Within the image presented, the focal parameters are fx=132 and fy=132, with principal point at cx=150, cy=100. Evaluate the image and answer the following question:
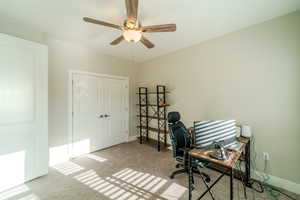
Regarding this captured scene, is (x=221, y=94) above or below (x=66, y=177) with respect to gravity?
above

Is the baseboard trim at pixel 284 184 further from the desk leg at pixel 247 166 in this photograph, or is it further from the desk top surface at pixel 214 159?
the desk top surface at pixel 214 159

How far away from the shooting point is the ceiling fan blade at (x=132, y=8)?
1.41 metres

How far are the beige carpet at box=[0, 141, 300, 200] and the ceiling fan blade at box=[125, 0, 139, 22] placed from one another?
7.85 feet

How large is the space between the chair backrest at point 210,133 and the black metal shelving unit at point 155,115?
1.94 metres

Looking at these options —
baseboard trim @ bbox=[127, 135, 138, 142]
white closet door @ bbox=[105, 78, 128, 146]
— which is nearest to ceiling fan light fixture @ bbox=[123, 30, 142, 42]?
white closet door @ bbox=[105, 78, 128, 146]

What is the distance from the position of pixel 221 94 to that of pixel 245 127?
2.47 feet

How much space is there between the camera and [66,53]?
2998 millimetres

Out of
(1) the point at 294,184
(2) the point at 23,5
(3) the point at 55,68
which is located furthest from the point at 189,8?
(1) the point at 294,184

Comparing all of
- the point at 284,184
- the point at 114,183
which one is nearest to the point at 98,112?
the point at 114,183

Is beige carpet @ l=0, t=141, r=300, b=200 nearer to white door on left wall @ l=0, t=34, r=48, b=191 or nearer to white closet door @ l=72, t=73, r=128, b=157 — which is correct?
white door on left wall @ l=0, t=34, r=48, b=191

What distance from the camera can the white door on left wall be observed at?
76.9 inches

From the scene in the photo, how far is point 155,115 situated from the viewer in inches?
158

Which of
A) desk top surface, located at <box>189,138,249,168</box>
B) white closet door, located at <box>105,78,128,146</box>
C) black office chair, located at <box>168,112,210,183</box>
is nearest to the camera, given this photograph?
desk top surface, located at <box>189,138,249,168</box>

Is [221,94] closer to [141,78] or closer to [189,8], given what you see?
[189,8]
